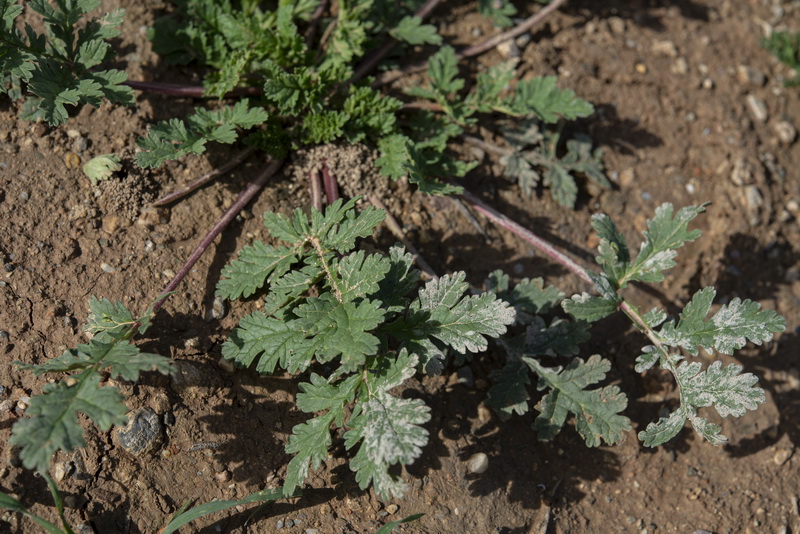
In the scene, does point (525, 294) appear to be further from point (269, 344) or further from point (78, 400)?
point (78, 400)

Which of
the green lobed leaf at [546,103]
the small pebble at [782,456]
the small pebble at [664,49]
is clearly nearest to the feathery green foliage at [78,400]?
the green lobed leaf at [546,103]

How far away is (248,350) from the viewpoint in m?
2.99

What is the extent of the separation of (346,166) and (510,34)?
1523mm

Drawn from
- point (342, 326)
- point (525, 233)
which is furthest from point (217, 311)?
point (525, 233)

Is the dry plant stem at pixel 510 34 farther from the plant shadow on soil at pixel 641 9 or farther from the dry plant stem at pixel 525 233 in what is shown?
the dry plant stem at pixel 525 233

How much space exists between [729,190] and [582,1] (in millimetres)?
1644

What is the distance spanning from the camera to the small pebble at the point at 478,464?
327cm

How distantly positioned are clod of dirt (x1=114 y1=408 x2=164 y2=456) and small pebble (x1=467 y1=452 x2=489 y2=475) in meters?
1.43

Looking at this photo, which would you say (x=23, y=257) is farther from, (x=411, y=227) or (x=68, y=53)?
(x=411, y=227)

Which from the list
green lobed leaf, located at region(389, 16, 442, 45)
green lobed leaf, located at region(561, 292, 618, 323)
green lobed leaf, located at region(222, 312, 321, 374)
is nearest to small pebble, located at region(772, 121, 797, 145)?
green lobed leaf, located at region(561, 292, 618, 323)

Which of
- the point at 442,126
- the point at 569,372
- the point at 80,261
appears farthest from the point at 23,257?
the point at 569,372

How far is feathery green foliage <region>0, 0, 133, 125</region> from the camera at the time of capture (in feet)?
10.1

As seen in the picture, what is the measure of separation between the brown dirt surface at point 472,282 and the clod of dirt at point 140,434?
0.04 metres

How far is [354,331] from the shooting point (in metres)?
2.77
